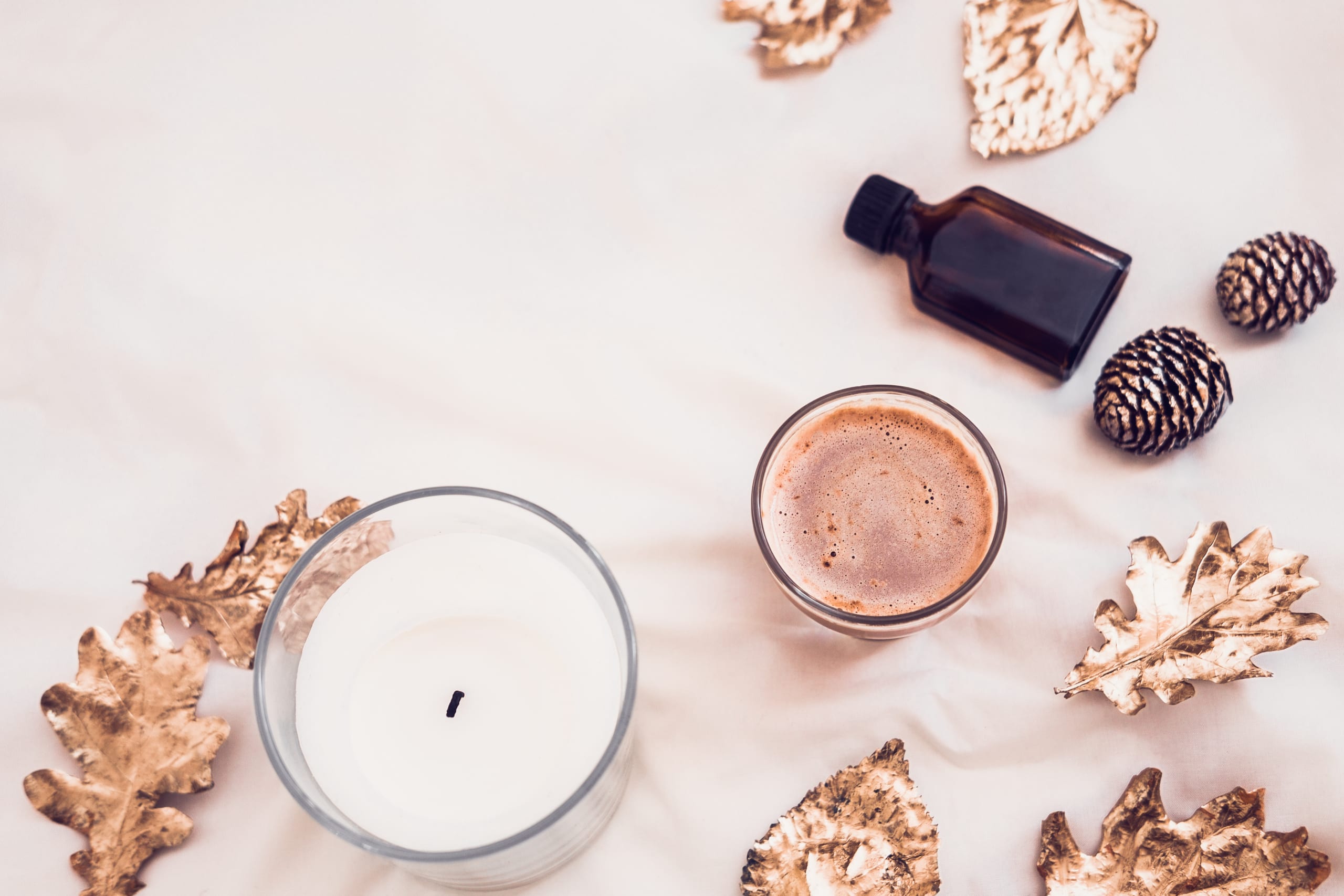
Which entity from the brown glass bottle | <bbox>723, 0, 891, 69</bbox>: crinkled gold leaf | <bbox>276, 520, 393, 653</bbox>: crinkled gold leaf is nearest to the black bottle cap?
the brown glass bottle

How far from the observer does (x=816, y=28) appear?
95cm

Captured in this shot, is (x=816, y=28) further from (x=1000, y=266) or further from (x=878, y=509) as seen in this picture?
(x=878, y=509)

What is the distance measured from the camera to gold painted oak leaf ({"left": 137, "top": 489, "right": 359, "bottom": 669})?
2.78 ft

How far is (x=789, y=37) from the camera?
3.14ft

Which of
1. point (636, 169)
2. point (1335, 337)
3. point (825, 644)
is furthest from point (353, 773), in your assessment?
point (1335, 337)

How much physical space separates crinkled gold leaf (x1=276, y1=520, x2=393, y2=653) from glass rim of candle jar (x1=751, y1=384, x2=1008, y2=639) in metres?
0.28

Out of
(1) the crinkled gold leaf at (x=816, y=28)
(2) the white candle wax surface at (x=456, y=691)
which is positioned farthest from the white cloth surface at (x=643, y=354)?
(2) the white candle wax surface at (x=456, y=691)

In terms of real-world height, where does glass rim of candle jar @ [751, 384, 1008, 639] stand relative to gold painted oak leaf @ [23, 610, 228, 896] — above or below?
above

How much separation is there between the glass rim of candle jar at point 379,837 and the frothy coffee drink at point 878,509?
189 mm

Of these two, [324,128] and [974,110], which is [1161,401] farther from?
[324,128]

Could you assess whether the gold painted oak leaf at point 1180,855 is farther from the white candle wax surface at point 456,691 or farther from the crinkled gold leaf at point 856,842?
the white candle wax surface at point 456,691

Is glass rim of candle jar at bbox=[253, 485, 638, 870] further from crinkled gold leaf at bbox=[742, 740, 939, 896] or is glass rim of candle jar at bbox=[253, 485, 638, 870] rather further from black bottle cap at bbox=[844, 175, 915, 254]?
black bottle cap at bbox=[844, 175, 915, 254]

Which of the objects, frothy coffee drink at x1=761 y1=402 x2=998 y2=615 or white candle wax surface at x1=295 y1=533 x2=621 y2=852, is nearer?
white candle wax surface at x1=295 y1=533 x2=621 y2=852

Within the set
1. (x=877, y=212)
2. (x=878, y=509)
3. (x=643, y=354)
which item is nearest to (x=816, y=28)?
(x=877, y=212)
